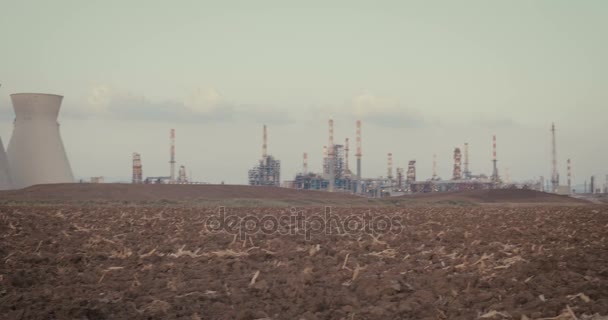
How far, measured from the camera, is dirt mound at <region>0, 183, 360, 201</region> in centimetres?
4775

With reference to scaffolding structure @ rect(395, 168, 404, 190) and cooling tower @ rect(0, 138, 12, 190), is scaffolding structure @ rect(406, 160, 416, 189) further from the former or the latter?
cooling tower @ rect(0, 138, 12, 190)

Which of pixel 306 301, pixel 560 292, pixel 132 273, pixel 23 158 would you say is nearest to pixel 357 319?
pixel 306 301

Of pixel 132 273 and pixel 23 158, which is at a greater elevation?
pixel 23 158

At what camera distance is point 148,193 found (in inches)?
2132

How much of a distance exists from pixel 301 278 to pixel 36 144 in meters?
46.4

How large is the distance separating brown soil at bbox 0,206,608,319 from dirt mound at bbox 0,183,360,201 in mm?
36654

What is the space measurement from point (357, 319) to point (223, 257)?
466 centimetres

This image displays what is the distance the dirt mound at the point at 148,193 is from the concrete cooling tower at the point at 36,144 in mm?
2264

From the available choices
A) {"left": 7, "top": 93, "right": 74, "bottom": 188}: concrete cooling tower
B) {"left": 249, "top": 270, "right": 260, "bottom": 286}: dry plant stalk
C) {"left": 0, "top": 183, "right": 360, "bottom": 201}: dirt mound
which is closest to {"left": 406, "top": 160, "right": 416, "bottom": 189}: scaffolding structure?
{"left": 0, "top": 183, "right": 360, "bottom": 201}: dirt mound

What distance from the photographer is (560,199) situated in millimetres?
64500

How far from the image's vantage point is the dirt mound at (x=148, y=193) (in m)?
47.8

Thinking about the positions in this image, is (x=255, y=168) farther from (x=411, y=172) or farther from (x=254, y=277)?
(x=254, y=277)

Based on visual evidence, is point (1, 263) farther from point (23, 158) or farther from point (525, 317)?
point (23, 158)

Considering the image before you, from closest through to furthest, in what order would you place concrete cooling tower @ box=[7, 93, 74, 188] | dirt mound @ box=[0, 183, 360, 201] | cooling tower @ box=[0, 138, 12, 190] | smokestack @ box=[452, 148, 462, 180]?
1. dirt mound @ box=[0, 183, 360, 201]
2. concrete cooling tower @ box=[7, 93, 74, 188]
3. cooling tower @ box=[0, 138, 12, 190]
4. smokestack @ box=[452, 148, 462, 180]
